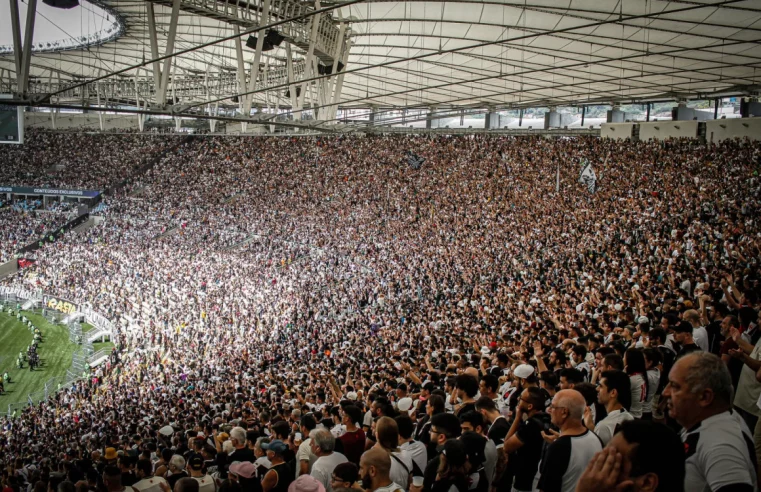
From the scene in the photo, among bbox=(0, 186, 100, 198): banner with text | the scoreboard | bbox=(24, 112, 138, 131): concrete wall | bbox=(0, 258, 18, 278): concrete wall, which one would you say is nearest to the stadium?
the scoreboard

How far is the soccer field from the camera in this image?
2294cm

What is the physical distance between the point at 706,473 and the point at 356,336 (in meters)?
14.9

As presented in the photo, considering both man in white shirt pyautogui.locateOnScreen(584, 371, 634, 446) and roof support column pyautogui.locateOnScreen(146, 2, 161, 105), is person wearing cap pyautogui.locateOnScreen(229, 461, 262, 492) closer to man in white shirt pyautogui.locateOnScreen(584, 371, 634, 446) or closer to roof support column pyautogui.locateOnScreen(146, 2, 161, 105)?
man in white shirt pyautogui.locateOnScreen(584, 371, 634, 446)

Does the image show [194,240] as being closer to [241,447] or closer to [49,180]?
[49,180]

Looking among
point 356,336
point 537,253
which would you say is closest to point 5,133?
point 356,336

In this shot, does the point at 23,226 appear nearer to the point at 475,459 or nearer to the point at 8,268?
the point at 8,268

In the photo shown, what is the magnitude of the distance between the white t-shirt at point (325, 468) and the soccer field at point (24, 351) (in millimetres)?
21095

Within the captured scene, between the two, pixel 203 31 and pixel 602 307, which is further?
pixel 203 31

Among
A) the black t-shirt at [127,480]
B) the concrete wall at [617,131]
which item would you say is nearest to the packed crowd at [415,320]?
the black t-shirt at [127,480]

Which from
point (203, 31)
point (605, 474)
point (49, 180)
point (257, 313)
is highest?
point (203, 31)

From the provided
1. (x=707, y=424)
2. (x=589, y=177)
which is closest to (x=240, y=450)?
(x=707, y=424)

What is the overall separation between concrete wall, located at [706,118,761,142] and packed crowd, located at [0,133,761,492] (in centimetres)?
302

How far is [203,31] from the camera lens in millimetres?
27297

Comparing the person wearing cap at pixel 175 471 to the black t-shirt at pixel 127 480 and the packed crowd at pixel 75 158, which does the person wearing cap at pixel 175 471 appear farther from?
the packed crowd at pixel 75 158
